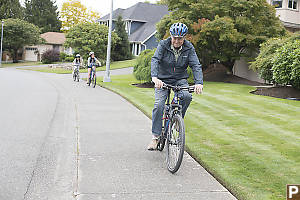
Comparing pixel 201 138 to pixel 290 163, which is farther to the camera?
pixel 201 138

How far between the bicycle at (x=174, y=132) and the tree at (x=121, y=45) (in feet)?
155

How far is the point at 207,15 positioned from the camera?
24.3m

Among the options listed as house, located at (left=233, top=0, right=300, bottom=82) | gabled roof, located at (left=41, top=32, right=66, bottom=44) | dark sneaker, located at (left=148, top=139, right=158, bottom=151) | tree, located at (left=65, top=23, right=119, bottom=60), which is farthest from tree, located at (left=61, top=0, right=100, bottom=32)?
dark sneaker, located at (left=148, top=139, right=158, bottom=151)

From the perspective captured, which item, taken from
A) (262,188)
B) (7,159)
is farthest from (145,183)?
(7,159)

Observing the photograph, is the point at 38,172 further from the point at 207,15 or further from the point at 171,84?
the point at 207,15

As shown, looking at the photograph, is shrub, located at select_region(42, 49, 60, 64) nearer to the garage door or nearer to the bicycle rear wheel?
the garage door

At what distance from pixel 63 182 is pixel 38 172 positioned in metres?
0.59

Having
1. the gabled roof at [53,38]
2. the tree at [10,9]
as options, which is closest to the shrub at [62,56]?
the gabled roof at [53,38]

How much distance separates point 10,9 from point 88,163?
7399 cm

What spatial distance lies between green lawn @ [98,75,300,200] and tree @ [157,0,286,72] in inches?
399

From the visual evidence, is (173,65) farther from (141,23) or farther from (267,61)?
(141,23)

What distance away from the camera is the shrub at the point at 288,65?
14.0 metres

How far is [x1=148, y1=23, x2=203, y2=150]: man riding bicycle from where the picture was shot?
5.59m

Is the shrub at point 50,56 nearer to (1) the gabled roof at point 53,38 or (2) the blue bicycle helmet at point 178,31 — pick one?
(1) the gabled roof at point 53,38
